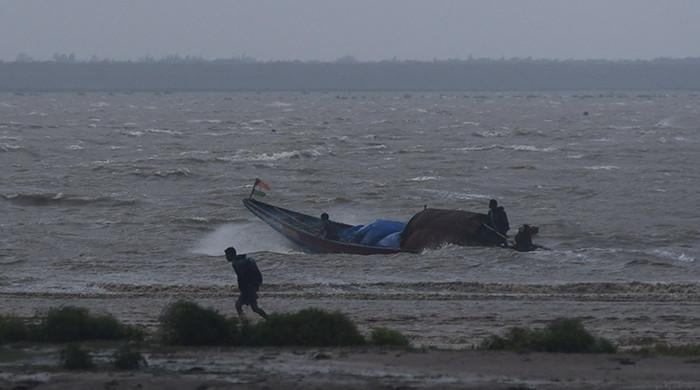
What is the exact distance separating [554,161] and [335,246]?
85.7 ft

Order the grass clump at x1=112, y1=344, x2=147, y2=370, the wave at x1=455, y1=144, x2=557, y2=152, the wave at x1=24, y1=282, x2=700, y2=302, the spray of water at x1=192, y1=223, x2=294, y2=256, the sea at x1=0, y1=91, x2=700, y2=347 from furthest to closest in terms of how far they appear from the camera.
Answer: the wave at x1=455, y1=144, x2=557, y2=152 → the spray of water at x1=192, y1=223, x2=294, y2=256 → the wave at x1=24, y1=282, x2=700, y2=302 → the sea at x1=0, y1=91, x2=700, y2=347 → the grass clump at x1=112, y1=344, x2=147, y2=370

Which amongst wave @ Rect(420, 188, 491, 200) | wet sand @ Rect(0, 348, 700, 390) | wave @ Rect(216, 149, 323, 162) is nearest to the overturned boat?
wet sand @ Rect(0, 348, 700, 390)

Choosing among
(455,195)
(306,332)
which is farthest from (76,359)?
(455,195)

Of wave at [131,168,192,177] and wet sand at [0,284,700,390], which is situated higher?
wet sand at [0,284,700,390]

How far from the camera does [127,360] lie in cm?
1142

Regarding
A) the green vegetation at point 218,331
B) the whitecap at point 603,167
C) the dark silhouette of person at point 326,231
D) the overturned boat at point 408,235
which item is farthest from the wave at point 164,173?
the green vegetation at point 218,331

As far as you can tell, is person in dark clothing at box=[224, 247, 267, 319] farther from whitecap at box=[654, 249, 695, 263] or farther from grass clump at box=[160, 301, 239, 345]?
whitecap at box=[654, 249, 695, 263]

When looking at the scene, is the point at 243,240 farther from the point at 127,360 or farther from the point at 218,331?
the point at 127,360

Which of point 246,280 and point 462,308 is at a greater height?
point 246,280

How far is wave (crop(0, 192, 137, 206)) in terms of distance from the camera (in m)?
33.4

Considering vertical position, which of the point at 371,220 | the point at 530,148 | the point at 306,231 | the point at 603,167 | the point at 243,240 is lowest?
the point at 530,148

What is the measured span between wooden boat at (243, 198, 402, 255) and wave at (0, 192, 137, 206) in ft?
24.8

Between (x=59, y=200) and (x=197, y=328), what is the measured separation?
21911 mm

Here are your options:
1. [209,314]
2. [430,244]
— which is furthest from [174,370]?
[430,244]
